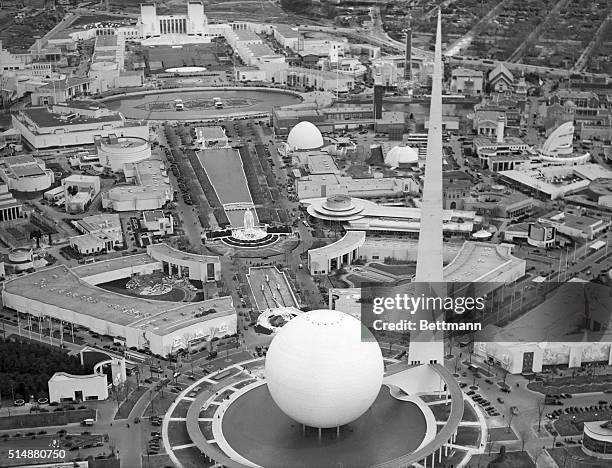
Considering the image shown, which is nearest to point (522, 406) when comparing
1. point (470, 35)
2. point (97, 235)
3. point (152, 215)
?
point (97, 235)

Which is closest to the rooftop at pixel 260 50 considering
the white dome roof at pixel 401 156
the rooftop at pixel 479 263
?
the white dome roof at pixel 401 156

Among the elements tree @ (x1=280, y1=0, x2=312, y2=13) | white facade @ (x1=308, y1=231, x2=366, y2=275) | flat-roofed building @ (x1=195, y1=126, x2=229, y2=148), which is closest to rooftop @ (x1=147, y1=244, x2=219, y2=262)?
white facade @ (x1=308, y1=231, x2=366, y2=275)

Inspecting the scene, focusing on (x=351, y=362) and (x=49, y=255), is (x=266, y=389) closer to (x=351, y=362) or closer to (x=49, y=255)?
(x=351, y=362)

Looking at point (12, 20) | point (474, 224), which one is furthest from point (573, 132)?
point (12, 20)

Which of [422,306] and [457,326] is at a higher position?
[422,306]

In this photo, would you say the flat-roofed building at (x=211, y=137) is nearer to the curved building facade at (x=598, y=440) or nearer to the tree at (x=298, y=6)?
the curved building facade at (x=598, y=440)

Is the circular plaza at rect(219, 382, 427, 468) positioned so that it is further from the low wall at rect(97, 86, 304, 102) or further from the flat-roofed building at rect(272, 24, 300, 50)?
the flat-roofed building at rect(272, 24, 300, 50)

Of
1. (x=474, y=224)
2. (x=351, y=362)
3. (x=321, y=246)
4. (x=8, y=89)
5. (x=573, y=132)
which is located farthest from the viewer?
(x=8, y=89)
